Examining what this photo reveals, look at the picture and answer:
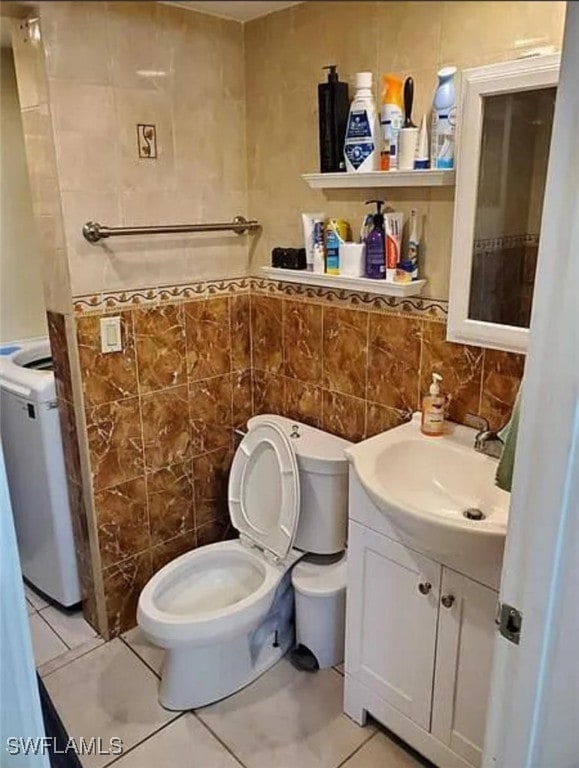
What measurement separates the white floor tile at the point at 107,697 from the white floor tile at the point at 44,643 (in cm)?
9

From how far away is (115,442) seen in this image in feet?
6.78

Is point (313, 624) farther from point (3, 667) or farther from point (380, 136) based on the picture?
point (380, 136)

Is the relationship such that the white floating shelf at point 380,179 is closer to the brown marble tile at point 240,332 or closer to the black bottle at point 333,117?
the black bottle at point 333,117

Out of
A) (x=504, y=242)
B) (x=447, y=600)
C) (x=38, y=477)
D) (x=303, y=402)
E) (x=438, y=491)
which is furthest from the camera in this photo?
(x=303, y=402)

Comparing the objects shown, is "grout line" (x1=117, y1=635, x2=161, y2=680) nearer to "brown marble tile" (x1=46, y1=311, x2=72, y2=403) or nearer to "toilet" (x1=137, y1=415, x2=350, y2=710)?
"toilet" (x1=137, y1=415, x2=350, y2=710)

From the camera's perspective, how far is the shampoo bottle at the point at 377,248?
1.79 meters

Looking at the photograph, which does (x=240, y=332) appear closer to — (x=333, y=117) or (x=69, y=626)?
(x=333, y=117)

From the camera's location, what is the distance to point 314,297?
2.13m

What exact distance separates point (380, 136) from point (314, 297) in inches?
23.4

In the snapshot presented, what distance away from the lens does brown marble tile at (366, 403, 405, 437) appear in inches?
78.1

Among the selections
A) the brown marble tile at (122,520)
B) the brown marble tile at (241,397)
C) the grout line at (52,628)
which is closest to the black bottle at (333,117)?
the brown marble tile at (241,397)

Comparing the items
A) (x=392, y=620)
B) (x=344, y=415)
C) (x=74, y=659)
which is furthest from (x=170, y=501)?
(x=392, y=620)

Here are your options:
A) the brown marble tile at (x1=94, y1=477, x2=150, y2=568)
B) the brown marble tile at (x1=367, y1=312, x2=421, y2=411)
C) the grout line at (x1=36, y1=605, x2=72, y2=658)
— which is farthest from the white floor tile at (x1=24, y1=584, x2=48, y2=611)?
the brown marble tile at (x1=367, y1=312, x2=421, y2=411)

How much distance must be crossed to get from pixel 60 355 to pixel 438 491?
1260mm
